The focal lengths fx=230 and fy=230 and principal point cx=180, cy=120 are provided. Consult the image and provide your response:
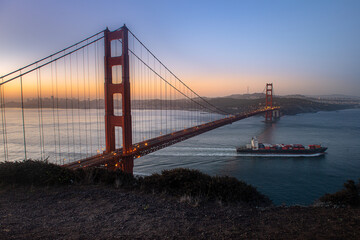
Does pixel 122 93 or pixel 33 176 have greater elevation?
pixel 122 93

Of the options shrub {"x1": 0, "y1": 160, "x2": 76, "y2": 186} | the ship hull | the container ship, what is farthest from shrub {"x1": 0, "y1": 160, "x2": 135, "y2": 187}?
the container ship

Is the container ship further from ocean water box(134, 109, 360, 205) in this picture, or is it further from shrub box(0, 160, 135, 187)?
shrub box(0, 160, 135, 187)

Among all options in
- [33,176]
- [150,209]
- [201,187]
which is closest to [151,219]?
[150,209]

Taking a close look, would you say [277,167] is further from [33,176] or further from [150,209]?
[33,176]

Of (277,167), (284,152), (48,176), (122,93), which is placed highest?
(122,93)

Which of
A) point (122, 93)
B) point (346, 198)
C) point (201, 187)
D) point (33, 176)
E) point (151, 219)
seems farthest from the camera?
point (122, 93)

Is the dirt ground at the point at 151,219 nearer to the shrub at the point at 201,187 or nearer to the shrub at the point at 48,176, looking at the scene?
the shrub at the point at 201,187
